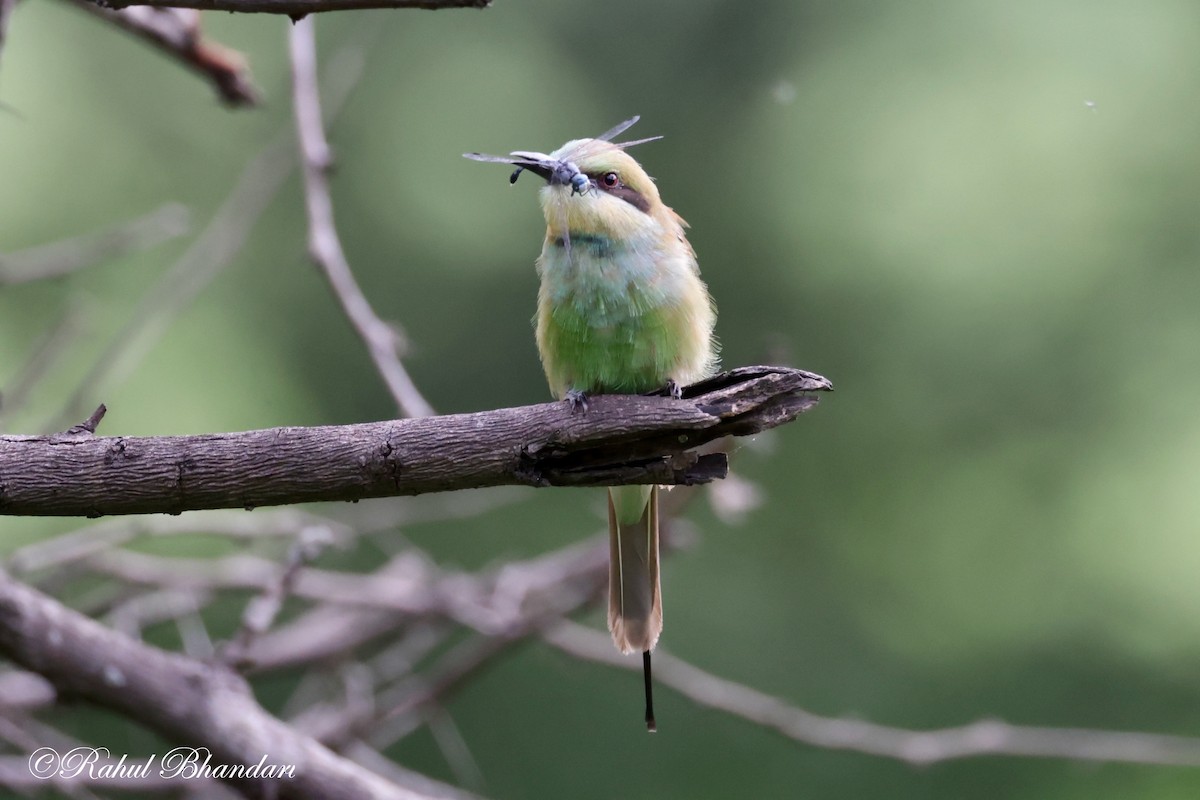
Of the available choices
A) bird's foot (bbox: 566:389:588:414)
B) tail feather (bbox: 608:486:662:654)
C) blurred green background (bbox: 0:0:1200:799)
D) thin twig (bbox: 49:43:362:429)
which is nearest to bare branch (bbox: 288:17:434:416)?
thin twig (bbox: 49:43:362:429)

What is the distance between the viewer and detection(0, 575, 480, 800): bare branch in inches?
111

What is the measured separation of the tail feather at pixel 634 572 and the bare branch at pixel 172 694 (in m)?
0.57

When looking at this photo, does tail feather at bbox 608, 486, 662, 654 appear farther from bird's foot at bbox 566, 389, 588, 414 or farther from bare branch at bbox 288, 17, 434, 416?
bird's foot at bbox 566, 389, 588, 414

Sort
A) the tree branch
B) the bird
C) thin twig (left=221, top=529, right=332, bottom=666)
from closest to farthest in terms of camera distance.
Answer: the tree branch, the bird, thin twig (left=221, top=529, right=332, bottom=666)

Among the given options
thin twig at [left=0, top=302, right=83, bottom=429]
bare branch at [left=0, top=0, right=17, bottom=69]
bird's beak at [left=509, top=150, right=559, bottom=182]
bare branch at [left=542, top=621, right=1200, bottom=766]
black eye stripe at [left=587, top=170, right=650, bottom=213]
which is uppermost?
bare branch at [left=0, top=0, right=17, bottom=69]

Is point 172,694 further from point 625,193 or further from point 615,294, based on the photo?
point 625,193

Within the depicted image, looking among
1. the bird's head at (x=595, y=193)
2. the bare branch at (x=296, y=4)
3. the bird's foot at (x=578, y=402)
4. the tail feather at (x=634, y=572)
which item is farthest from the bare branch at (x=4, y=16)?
the tail feather at (x=634, y=572)

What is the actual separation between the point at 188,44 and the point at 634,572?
1.78m

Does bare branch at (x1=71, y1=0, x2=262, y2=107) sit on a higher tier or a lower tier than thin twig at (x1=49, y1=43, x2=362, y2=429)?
higher

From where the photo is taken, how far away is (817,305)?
7.91 meters

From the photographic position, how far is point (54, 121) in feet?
24.1

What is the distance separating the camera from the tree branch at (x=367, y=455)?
83.1 inches

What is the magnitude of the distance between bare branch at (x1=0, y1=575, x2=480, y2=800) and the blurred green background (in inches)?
146

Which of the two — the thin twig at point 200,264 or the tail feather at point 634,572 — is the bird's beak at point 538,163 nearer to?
the tail feather at point 634,572
